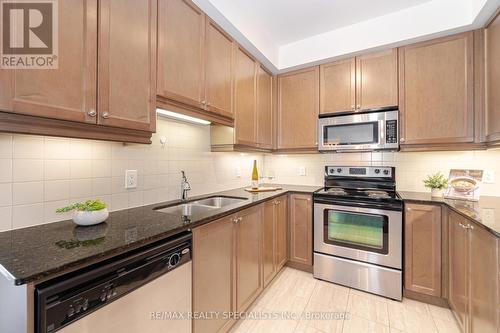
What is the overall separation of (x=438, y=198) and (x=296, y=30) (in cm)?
215

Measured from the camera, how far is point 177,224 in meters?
1.17

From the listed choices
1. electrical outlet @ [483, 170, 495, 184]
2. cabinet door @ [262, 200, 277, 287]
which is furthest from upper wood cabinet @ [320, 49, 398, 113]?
cabinet door @ [262, 200, 277, 287]

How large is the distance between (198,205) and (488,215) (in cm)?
201

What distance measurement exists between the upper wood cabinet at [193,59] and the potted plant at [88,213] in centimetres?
74

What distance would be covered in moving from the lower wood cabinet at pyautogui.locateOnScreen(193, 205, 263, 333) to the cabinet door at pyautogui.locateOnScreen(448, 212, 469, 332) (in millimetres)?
1412

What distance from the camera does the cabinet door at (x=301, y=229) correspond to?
2451 millimetres

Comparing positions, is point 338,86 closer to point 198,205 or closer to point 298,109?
point 298,109

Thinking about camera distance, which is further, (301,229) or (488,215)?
(301,229)

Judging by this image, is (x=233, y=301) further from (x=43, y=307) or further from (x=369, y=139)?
(x=369, y=139)

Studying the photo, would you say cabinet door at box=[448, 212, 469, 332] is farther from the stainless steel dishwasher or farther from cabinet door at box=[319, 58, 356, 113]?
the stainless steel dishwasher

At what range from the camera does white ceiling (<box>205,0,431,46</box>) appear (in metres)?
1.95

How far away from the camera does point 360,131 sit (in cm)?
235

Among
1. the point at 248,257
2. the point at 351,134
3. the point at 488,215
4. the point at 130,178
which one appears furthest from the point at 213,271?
the point at 351,134

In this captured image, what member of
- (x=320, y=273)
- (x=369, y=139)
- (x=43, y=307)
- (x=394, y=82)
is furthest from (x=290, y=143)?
(x=43, y=307)
